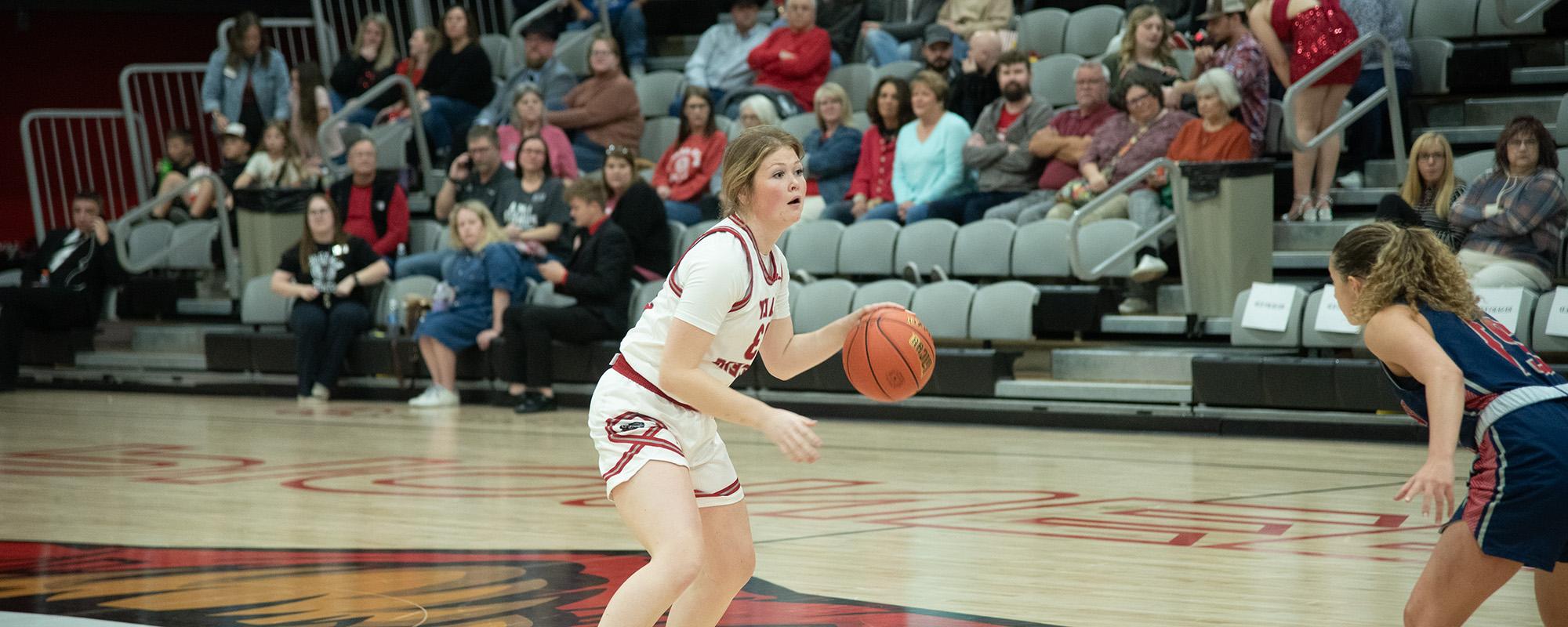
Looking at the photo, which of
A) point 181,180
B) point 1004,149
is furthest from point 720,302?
point 181,180

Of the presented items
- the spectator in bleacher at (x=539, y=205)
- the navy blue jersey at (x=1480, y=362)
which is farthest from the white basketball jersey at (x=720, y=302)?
the spectator in bleacher at (x=539, y=205)

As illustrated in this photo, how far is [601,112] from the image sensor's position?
431 inches

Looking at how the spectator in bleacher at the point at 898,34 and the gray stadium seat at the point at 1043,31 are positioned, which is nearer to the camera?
the gray stadium seat at the point at 1043,31

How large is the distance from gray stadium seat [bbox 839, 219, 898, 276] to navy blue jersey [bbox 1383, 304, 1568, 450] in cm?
597

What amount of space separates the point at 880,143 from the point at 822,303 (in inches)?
50.6

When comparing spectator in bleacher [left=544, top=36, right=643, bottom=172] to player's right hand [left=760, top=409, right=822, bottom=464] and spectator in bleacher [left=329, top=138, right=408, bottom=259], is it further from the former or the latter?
player's right hand [left=760, top=409, right=822, bottom=464]

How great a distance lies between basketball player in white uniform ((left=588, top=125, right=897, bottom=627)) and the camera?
2.81 m

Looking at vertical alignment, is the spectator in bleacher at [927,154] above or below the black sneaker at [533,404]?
above

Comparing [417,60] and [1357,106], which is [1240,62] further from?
[417,60]

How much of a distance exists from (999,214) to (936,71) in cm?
135

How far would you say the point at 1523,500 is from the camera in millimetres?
2965

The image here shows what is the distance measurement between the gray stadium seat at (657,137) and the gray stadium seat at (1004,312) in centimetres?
359

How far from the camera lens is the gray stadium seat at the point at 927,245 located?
892 centimetres

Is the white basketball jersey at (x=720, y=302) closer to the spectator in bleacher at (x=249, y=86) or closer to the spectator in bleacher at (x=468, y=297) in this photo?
the spectator in bleacher at (x=468, y=297)
